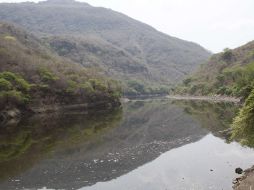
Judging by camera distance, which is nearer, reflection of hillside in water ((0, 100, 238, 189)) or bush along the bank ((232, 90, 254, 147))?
bush along the bank ((232, 90, 254, 147))

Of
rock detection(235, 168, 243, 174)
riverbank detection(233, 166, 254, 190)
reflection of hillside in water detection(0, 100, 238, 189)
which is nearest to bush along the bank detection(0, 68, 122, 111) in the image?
reflection of hillside in water detection(0, 100, 238, 189)

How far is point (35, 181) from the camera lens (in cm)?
4053

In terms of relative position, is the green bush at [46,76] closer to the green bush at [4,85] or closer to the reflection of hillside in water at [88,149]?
the green bush at [4,85]

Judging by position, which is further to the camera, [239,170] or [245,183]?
[239,170]

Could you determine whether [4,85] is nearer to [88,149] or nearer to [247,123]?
[88,149]

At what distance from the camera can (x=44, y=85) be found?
13075 centimetres

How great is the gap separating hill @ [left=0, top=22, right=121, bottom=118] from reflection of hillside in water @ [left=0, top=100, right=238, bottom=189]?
1641cm

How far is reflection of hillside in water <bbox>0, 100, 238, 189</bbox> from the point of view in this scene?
4225cm

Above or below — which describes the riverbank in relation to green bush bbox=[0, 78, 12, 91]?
above

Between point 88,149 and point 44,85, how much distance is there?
74.3m

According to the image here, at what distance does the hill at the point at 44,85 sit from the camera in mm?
112769

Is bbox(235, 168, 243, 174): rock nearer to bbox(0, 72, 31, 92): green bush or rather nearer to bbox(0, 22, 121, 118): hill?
A: bbox(0, 22, 121, 118): hill

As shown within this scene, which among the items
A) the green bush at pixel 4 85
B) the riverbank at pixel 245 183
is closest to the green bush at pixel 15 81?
the green bush at pixel 4 85

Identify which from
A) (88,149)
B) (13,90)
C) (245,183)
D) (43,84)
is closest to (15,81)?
(13,90)
